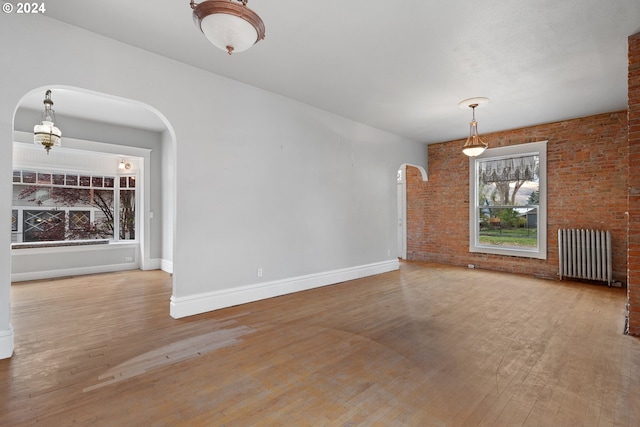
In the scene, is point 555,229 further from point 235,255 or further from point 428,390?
point 235,255

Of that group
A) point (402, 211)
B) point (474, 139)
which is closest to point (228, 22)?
point (474, 139)

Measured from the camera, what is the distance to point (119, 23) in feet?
9.29

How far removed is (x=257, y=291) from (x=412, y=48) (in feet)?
12.0

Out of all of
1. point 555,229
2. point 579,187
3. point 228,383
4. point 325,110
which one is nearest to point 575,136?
point 579,187

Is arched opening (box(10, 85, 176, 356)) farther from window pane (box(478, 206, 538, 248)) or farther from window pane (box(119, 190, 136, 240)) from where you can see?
window pane (box(478, 206, 538, 248))

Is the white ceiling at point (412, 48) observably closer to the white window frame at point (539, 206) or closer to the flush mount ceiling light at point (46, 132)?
the flush mount ceiling light at point (46, 132)

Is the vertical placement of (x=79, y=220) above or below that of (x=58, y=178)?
below

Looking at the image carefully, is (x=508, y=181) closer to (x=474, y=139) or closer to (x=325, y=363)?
(x=474, y=139)

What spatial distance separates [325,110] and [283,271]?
9.48ft

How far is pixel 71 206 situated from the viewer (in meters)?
6.36

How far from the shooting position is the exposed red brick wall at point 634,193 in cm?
304

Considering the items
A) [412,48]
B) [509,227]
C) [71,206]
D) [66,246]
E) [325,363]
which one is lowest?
[325,363]

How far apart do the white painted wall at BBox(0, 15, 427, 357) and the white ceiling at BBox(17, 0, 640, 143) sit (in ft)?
0.92

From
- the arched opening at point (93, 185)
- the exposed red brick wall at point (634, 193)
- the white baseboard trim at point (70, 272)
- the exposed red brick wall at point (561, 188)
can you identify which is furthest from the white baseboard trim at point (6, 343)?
the exposed red brick wall at point (561, 188)
